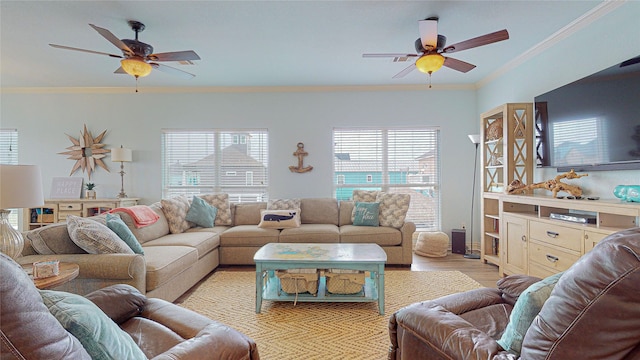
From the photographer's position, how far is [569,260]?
2512 millimetres

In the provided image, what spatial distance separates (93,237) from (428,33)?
3.20 meters

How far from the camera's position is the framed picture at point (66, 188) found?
4883mm

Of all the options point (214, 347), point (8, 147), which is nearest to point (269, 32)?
point (214, 347)

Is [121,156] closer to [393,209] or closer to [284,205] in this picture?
[284,205]

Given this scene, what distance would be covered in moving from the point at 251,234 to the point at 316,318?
172cm

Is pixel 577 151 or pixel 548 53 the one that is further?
pixel 548 53

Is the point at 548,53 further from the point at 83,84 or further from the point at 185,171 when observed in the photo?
the point at 83,84

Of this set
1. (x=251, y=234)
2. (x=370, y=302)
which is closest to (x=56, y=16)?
(x=251, y=234)

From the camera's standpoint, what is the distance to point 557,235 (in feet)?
8.66

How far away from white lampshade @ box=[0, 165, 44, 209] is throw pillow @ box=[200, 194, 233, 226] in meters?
2.46

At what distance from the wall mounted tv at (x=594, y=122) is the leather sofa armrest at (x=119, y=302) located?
3519 millimetres

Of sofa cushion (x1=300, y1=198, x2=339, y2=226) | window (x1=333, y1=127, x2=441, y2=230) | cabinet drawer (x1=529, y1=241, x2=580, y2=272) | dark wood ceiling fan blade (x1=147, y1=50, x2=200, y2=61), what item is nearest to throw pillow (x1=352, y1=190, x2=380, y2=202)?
sofa cushion (x1=300, y1=198, x2=339, y2=226)

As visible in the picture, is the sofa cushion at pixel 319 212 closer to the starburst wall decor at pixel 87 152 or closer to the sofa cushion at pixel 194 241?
the sofa cushion at pixel 194 241

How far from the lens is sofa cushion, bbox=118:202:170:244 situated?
3236 mm
